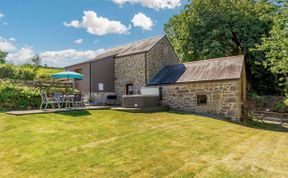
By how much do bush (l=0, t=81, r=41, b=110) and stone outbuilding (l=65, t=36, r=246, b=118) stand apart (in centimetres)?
683

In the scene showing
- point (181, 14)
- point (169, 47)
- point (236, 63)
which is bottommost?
point (236, 63)

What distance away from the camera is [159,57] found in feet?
66.8

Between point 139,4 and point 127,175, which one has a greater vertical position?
point 139,4

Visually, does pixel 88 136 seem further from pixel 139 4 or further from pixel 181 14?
pixel 181 14

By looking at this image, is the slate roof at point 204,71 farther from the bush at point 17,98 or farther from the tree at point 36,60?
the tree at point 36,60

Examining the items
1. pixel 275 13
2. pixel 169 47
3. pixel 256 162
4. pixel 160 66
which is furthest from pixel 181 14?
pixel 256 162

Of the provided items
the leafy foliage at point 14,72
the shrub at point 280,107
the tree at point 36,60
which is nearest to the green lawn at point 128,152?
the shrub at point 280,107

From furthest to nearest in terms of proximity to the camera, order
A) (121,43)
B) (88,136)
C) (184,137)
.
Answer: (121,43) < (184,137) < (88,136)

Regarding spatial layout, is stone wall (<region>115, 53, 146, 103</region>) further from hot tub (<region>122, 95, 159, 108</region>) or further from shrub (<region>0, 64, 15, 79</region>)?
shrub (<region>0, 64, 15, 79</region>)

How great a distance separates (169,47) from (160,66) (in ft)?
8.64

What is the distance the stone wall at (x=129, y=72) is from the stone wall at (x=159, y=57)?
0.61 m

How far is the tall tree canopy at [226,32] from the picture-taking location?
22.3 meters

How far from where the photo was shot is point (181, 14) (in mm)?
27141

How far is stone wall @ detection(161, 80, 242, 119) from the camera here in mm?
14133
